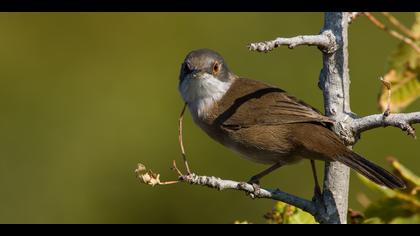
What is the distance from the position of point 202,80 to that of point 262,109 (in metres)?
0.58

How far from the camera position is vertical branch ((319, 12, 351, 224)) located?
365 cm

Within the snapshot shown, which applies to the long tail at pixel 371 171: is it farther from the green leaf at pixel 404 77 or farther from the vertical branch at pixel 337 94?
the green leaf at pixel 404 77

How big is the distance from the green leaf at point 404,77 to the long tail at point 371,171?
0.53 m

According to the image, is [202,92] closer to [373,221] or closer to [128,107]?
[373,221]

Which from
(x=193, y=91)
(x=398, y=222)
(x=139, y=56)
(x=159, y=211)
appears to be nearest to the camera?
(x=398, y=222)

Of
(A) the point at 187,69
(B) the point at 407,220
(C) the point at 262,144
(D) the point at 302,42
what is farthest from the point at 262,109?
(D) the point at 302,42

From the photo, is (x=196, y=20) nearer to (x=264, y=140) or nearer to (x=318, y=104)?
(x=318, y=104)

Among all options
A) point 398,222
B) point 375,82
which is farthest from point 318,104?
point 398,222

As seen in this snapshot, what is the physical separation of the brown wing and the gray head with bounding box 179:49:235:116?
0.41ft

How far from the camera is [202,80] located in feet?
17.5

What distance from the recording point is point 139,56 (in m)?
7.60

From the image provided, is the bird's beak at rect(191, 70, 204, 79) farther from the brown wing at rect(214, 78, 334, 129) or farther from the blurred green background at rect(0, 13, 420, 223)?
the blurred green background at rect(0, 13, 420, 223)

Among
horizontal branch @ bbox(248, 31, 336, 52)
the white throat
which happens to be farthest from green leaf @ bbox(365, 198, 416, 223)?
the white throat
